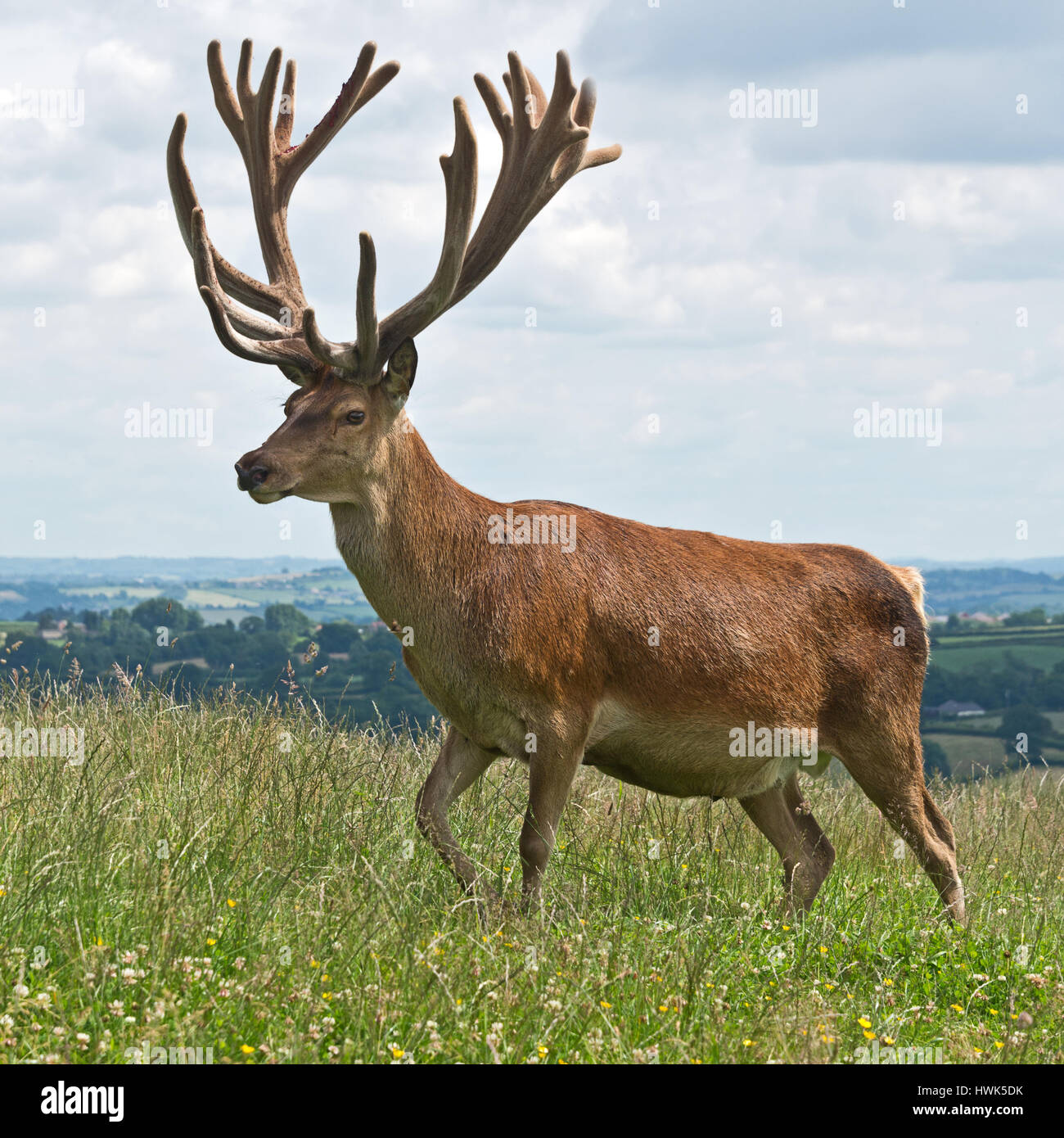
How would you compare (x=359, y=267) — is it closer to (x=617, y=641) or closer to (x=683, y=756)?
(x=617, y=641)

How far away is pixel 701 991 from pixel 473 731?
1.70m

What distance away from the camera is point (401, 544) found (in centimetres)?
583

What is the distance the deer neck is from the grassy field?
0.99 meters

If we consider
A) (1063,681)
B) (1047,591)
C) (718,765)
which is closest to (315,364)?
(718,765)

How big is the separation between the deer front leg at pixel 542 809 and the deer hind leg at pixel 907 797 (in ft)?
5.68

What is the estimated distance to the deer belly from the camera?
6.07 meters

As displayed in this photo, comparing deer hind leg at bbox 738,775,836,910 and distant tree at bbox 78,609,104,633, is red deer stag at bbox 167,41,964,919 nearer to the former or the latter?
deer hind leg at bbox 738,775,836,910


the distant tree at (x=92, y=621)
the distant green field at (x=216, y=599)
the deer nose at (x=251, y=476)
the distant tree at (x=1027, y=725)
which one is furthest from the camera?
the distant green field at (x=216, y=599)

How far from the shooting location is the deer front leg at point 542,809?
18.4ft

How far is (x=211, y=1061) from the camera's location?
367cm

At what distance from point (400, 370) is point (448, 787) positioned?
191 centimetres

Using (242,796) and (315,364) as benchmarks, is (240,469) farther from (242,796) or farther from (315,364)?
(242,796)

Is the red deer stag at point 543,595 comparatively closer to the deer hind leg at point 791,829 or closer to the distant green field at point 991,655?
the deer hind leg at point 791,829

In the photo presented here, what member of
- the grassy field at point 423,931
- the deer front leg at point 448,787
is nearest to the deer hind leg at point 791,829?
the grassy field at point 423,931
